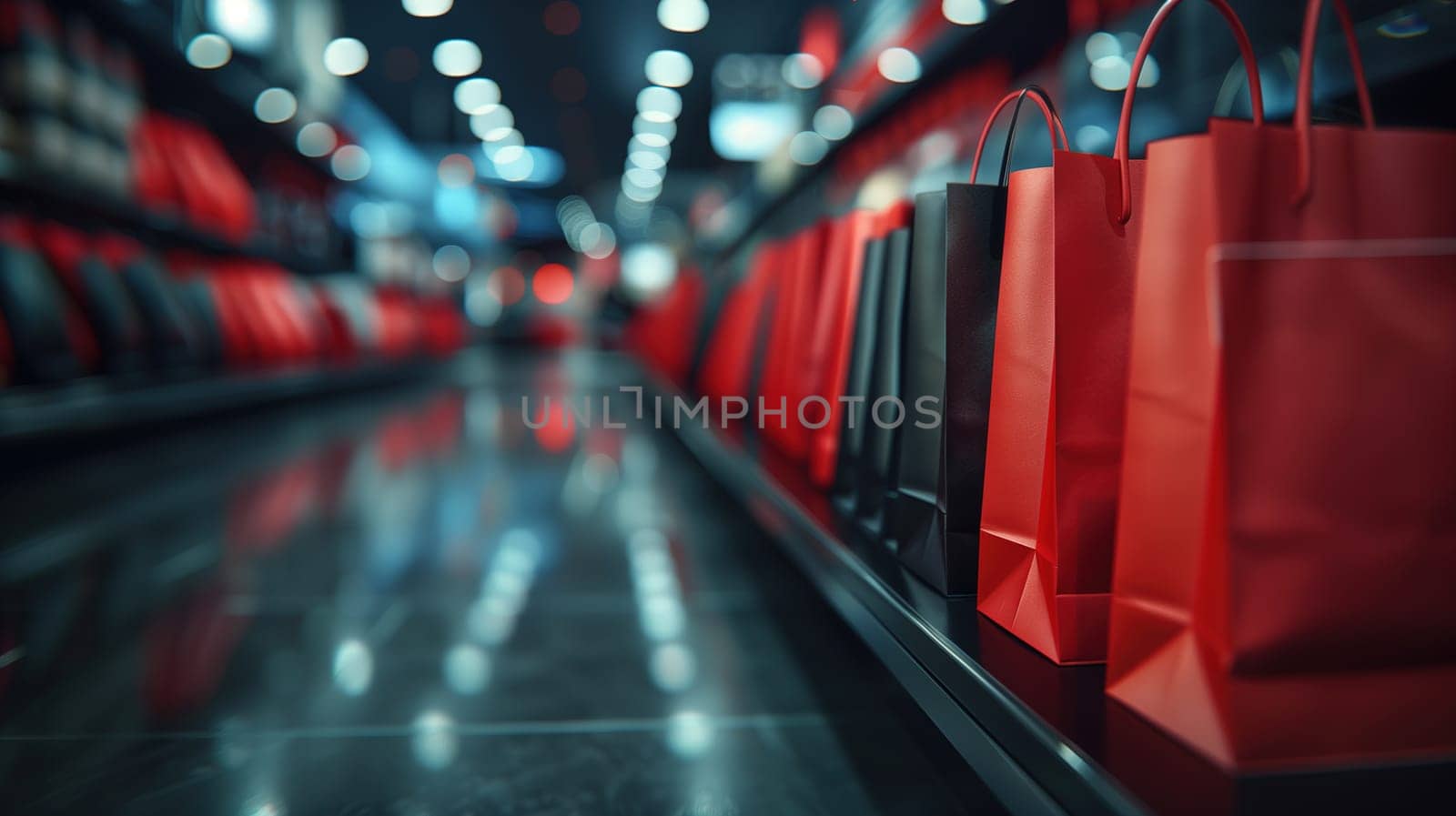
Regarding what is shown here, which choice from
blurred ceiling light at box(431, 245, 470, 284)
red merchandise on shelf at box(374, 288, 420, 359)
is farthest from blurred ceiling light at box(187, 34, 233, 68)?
blurred ceiling light at box(431, 245, 470, 284)

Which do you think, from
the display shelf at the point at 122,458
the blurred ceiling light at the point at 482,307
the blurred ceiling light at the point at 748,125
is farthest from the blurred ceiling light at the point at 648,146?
the display shelf at the point at 122,458

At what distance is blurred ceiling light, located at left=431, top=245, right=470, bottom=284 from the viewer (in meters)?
13.9

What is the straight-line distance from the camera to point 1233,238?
47 cm

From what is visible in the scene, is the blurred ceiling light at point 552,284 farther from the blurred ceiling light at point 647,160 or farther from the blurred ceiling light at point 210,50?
the blurred ceiling light at point 210,50

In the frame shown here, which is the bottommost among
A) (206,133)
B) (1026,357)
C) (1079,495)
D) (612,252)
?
(1079,495)

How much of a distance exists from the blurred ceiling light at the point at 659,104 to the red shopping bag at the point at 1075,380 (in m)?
10.2

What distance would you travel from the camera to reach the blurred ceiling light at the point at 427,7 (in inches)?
271

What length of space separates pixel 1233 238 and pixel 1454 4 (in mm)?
707

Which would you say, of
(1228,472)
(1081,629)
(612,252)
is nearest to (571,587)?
(1081,629)

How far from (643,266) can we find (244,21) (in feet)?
55.6

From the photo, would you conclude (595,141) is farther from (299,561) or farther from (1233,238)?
(1233,238)

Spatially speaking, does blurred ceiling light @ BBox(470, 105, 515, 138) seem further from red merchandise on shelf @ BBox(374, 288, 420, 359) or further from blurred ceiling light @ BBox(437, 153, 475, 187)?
red merchandise on shelf @ BBox(374, 288, 420, 359)

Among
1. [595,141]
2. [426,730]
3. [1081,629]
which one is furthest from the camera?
[595,141]

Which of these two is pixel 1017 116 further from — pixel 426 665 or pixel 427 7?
pixel 427 7
